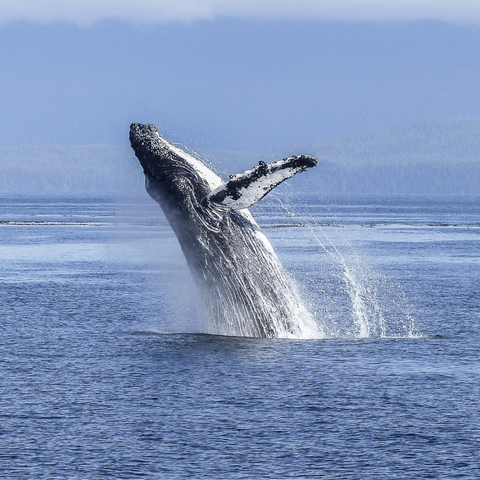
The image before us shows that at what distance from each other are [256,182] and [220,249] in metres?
2.12

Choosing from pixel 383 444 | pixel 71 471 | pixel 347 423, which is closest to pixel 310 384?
pixel 347 423

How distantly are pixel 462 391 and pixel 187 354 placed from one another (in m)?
5.43

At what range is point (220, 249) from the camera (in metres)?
18.4

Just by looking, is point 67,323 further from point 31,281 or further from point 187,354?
point 31,281

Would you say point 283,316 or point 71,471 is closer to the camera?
point 71,471

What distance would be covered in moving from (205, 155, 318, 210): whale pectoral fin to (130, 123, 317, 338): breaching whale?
0.62 m

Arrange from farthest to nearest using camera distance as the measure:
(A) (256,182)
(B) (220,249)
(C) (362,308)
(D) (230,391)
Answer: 1. (C) (362,308)
2. (B) (220,249)
3. (A) (256,182)
4. (D) (230,391)

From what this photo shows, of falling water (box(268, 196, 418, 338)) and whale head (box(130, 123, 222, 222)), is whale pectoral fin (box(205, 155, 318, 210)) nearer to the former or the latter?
falling water (box(268, 196, 418, 338))

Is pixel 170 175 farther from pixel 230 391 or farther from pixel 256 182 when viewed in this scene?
pixel 230 391

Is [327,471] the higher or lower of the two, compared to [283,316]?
lower

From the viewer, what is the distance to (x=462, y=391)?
14656 millimetres

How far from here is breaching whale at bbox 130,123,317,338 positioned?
60.3 feet

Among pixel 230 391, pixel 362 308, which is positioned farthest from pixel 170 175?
pixel 362 308

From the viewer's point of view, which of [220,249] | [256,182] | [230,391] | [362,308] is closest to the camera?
[230,391]
